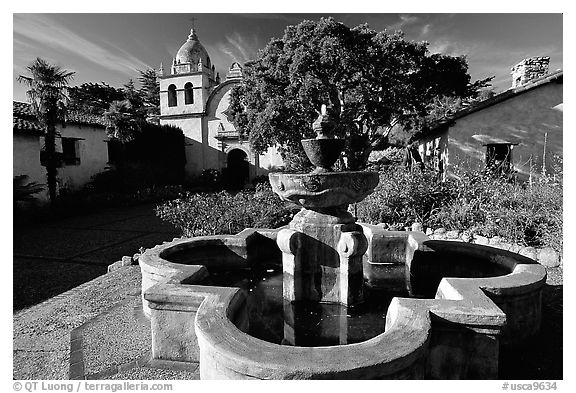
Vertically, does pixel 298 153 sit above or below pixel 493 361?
above

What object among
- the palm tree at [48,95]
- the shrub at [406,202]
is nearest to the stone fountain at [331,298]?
the shrub at [406,202]

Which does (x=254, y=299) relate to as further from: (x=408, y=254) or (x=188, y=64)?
(x=188, y=64)

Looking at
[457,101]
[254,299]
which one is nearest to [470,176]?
[254,299]

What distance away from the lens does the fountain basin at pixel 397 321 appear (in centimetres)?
226

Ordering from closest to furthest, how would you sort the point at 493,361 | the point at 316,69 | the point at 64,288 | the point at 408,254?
the point at 493,361, the point at 408,254, the point at 64,288, the point at 316,69

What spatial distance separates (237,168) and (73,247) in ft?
56.3

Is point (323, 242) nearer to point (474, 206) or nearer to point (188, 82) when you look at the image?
point (474, 206)

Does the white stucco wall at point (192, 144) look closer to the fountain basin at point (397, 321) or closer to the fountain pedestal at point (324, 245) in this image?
the fountain basin at point (397, 321)

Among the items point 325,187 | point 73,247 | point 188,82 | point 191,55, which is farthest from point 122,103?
point 325,187

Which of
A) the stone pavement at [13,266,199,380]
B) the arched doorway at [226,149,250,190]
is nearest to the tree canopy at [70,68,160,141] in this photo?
the arched doorway at [226,149,250,190]

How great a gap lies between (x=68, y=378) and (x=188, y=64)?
76.4 ft

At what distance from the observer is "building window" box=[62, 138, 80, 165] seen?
17062 mm

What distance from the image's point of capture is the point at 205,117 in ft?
82.3

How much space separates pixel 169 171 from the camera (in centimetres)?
2347
